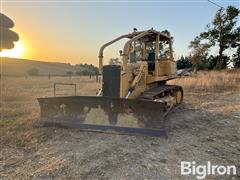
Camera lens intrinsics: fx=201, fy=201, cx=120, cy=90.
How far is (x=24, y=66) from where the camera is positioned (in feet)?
166

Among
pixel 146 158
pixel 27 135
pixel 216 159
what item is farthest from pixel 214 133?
pixel 27 135

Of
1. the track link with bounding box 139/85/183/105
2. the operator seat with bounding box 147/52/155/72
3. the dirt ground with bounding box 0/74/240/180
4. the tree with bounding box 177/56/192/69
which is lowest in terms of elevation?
the dirt ground with bounding box 0/74/240/180

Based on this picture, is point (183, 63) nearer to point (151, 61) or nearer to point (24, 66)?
point (151, 61)

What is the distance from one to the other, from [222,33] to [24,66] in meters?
44.5

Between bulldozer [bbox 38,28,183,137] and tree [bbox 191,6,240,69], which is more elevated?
tree [bbox 191,6,240,69]

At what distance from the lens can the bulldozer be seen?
434 cm

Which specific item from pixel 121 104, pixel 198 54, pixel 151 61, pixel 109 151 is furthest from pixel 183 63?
pixel 109 151

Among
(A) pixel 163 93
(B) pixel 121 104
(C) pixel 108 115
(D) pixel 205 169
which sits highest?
(A) pixel 163 93

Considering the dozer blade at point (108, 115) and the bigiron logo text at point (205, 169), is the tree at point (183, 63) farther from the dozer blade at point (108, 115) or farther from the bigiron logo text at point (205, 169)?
the bigiron logo text at point (205, 169)

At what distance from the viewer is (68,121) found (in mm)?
4883

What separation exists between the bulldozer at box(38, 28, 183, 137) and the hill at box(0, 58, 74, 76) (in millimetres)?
39733

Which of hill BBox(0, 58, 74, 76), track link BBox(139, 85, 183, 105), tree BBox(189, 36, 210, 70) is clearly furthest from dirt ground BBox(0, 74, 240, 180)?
hill BBox(0, 58, 74, 76)

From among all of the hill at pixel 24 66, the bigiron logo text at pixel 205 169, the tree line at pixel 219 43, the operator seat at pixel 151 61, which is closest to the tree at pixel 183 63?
the tree line at pixel 219 43

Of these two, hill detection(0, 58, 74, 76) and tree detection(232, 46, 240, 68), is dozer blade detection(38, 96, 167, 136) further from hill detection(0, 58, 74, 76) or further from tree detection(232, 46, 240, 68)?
hill detection(0, 58, 74, 76)
